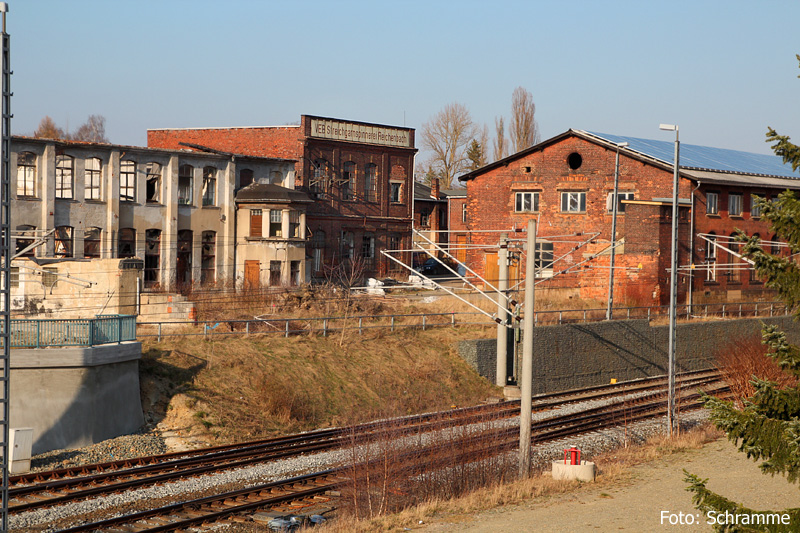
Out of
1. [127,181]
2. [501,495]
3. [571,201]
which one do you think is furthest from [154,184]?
[501,495]

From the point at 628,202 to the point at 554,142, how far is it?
6748 mm

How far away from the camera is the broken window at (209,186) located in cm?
4381

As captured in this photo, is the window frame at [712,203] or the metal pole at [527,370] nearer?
the metal pole at [527,370]

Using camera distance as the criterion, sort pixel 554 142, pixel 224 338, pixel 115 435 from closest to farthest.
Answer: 1. pixel 115 435
2. pixel 224 338
3. pixel 554 142

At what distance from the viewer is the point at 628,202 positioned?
139ft

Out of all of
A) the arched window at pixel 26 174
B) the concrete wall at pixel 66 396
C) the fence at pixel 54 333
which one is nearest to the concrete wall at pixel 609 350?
the concrete wall at pixel 66 396

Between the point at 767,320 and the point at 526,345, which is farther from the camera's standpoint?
the point at 767,320

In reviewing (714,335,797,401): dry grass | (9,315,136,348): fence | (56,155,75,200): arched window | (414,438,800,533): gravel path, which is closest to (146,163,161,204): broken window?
(56,155,75,200): arched window

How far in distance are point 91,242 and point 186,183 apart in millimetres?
5999

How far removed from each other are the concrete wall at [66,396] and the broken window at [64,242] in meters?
17.5

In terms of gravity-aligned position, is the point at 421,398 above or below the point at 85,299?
below

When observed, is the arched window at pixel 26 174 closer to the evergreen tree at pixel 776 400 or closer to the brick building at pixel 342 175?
the brick building at pixel 342 175

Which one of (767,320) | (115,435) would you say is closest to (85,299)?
(115,435)

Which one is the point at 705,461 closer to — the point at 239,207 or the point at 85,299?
the point at 85,299
